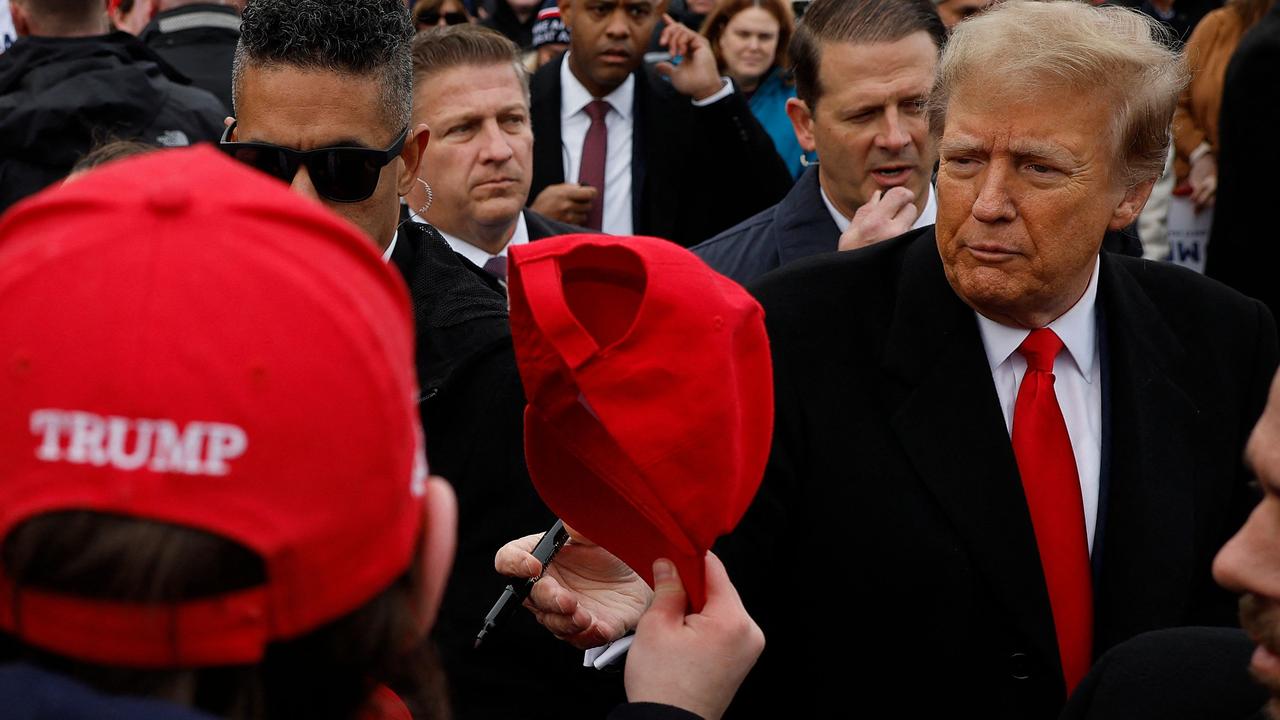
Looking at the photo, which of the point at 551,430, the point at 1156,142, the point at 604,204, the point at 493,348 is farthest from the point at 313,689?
the point at 604,204

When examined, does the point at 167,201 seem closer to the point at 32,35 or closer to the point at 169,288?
the point at 169,288

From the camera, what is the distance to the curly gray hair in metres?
2.79

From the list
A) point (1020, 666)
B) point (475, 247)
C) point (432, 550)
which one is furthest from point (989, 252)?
point (475, 247)

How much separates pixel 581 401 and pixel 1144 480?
124cm

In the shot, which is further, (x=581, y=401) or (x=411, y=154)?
(x=411, y=154)

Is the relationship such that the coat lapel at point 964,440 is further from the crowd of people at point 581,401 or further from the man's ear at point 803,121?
the man's ear at point 803,121

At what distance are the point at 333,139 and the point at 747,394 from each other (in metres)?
1.19

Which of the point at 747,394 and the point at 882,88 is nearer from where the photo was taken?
the point at 747,394

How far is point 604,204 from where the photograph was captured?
6066 millimetres

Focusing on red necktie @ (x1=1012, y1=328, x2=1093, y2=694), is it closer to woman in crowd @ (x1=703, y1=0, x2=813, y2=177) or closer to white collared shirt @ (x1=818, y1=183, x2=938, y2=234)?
white collared shirt @ (x1=818, y1=183, x2=938, y2=234)

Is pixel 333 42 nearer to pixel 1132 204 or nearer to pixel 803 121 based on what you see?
pixel 1132 204

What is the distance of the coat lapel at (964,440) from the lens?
2.60 meters

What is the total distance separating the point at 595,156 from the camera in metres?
6.10

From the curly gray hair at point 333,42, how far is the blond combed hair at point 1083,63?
109 cm
